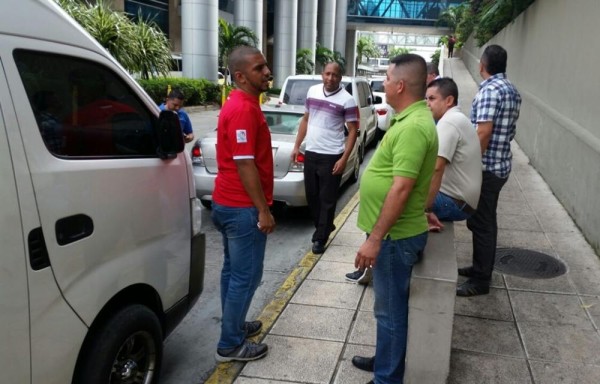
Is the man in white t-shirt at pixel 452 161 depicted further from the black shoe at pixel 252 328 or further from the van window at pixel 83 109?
the van window at pixel 83 109

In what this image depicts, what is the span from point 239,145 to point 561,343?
255cm

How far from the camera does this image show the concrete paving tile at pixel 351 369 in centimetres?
329

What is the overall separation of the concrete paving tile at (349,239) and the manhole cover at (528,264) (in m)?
1.44

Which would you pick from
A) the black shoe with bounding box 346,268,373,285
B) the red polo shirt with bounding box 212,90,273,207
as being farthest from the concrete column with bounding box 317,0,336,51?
the red polo shirt with bounding box 212,90,273,207

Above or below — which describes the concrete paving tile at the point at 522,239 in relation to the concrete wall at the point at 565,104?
below

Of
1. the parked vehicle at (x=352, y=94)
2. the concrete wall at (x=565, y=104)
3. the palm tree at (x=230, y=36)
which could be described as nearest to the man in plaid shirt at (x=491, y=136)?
the concrete wall at (x=565, y=104)

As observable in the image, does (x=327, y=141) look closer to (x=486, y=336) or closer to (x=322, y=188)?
(x=322, y=188)

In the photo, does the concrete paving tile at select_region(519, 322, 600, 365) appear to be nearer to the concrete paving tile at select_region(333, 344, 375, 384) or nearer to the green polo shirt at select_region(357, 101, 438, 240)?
the concrete paving tile at select_region(333, 344, 375, 384)

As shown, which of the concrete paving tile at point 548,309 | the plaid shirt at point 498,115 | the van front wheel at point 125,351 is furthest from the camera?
the plaid shirt at point 498,115

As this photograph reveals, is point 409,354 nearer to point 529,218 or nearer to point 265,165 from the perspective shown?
point 265,165

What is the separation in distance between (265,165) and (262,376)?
1.29 metres

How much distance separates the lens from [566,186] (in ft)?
22.4

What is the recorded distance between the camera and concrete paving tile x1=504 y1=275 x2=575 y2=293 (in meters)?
4.56

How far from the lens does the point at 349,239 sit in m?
6.06
